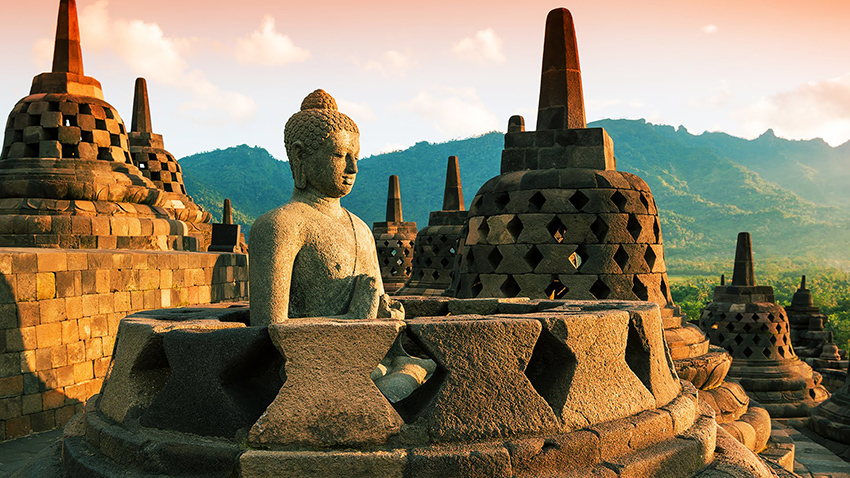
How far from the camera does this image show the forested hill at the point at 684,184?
97.2 m

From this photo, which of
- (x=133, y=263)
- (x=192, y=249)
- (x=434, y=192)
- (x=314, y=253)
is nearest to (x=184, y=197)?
(x=192, y=249)

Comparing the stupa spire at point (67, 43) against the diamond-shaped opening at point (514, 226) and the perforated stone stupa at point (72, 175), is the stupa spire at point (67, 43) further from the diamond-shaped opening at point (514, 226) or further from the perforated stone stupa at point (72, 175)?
the diamond-shaped opening at point (514, 226)

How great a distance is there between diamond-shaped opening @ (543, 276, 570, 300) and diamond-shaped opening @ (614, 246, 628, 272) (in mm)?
533

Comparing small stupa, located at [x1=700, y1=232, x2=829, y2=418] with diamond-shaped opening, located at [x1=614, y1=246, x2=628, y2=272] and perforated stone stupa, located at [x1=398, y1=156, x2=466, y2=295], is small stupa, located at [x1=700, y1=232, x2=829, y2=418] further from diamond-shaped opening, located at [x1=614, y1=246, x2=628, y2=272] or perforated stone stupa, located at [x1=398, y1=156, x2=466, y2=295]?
diamond-shaped opening, located at [x1=614, y1=246, x2=628, y2=272]

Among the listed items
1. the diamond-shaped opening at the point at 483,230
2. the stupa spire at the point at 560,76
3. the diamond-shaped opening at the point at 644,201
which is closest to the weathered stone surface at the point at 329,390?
the diamond-shaped opening at the point at 483,230

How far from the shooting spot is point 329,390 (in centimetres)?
233

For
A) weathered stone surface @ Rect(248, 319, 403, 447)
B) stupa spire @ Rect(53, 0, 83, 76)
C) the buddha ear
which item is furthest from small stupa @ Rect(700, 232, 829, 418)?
stupa spire @ Rect(53, 0, 83, 76)

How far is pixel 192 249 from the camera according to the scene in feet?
30.0

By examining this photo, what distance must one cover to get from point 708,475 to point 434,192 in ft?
371

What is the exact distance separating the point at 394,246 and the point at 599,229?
1278 cm

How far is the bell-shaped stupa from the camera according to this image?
5711 millimetres

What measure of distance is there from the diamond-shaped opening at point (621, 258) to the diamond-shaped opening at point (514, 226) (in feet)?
2.90

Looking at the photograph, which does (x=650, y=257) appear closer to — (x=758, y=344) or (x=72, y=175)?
(x=72, y=175)

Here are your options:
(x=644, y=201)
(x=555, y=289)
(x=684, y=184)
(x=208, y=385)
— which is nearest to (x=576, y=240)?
(x=555, y=289)
